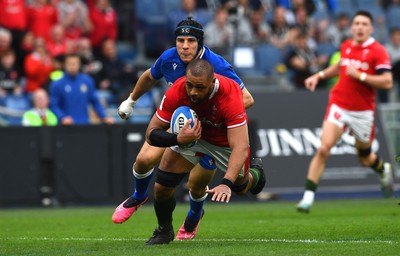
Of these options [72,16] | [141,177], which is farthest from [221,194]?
[72,16]

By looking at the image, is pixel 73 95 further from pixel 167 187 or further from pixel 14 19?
pixel 167 187

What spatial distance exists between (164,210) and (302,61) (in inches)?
485

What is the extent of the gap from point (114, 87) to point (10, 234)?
9884 mm

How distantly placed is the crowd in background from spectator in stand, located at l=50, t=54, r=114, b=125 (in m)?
0.44

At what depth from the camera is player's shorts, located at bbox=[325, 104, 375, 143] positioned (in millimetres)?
15062

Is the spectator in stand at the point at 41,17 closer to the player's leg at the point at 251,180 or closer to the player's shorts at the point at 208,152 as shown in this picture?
the player's leg at the point at 251,180

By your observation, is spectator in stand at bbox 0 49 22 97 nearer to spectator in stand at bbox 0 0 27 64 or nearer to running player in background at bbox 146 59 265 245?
spectator in stand at bbox 0 0 27 64

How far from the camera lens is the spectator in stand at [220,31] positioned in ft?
70.8

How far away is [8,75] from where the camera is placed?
1972 cm

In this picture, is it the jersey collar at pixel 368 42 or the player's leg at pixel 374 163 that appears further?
the player's leg at pixel 374 163

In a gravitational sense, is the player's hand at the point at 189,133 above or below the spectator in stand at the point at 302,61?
above

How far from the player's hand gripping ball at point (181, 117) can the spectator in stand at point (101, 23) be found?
13.1 metres

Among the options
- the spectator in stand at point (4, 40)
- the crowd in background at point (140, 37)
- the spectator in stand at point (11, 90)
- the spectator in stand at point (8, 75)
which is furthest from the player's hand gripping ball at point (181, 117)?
the spectator in stand at point (4, 40)

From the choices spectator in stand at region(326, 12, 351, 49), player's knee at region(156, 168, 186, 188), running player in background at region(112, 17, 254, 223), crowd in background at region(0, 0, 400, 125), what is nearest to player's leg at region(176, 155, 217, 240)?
player's knee at region(156, 168, 186, 188)
